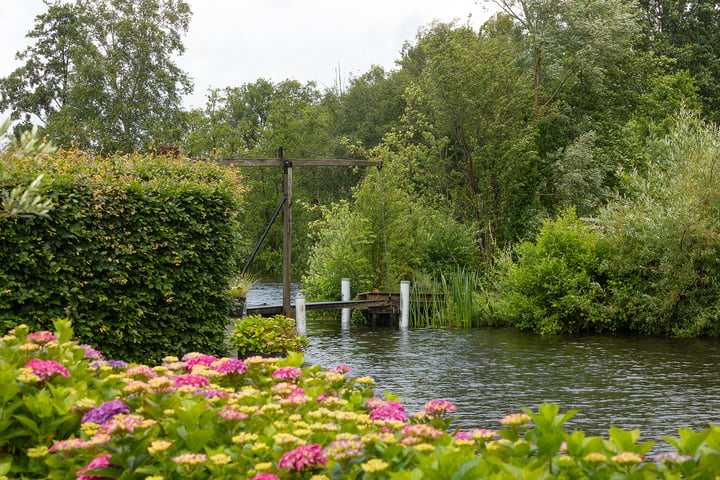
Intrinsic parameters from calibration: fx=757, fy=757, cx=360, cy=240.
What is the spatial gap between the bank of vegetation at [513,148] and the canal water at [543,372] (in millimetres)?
1674

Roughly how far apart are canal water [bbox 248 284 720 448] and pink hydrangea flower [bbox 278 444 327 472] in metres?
6.52

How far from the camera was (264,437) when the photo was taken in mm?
2947

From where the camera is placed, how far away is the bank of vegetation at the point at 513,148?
19250mm

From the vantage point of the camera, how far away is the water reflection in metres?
9.95

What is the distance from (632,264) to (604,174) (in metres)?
8.30

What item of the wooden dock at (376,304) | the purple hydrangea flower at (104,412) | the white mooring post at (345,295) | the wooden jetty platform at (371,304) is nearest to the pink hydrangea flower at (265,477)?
the purple hydrangea flower at (104,412)

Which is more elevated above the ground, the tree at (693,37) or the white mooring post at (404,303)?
the tree at (693,37)

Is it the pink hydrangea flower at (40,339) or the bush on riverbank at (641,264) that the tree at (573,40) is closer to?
the bush on riverbank at (641,264)

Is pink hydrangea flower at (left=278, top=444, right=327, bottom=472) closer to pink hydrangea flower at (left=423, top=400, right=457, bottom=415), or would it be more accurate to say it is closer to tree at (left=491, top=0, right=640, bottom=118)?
pink hydrangea flower at (left=423, top=400, right=457, bottom=415)

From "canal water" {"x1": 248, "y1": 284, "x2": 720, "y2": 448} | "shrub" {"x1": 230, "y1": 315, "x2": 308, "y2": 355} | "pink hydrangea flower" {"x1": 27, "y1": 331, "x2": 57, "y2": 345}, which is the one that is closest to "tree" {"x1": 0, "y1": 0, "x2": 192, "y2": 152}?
"canal water" {"x1": 248, "y1": 284, "x2": 720, "y2": 448}

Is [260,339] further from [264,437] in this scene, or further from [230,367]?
[264,437]

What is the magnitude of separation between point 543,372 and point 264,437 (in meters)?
11.2

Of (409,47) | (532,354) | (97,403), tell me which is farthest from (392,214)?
(409,47)

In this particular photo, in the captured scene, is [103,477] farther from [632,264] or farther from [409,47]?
[409,47]
